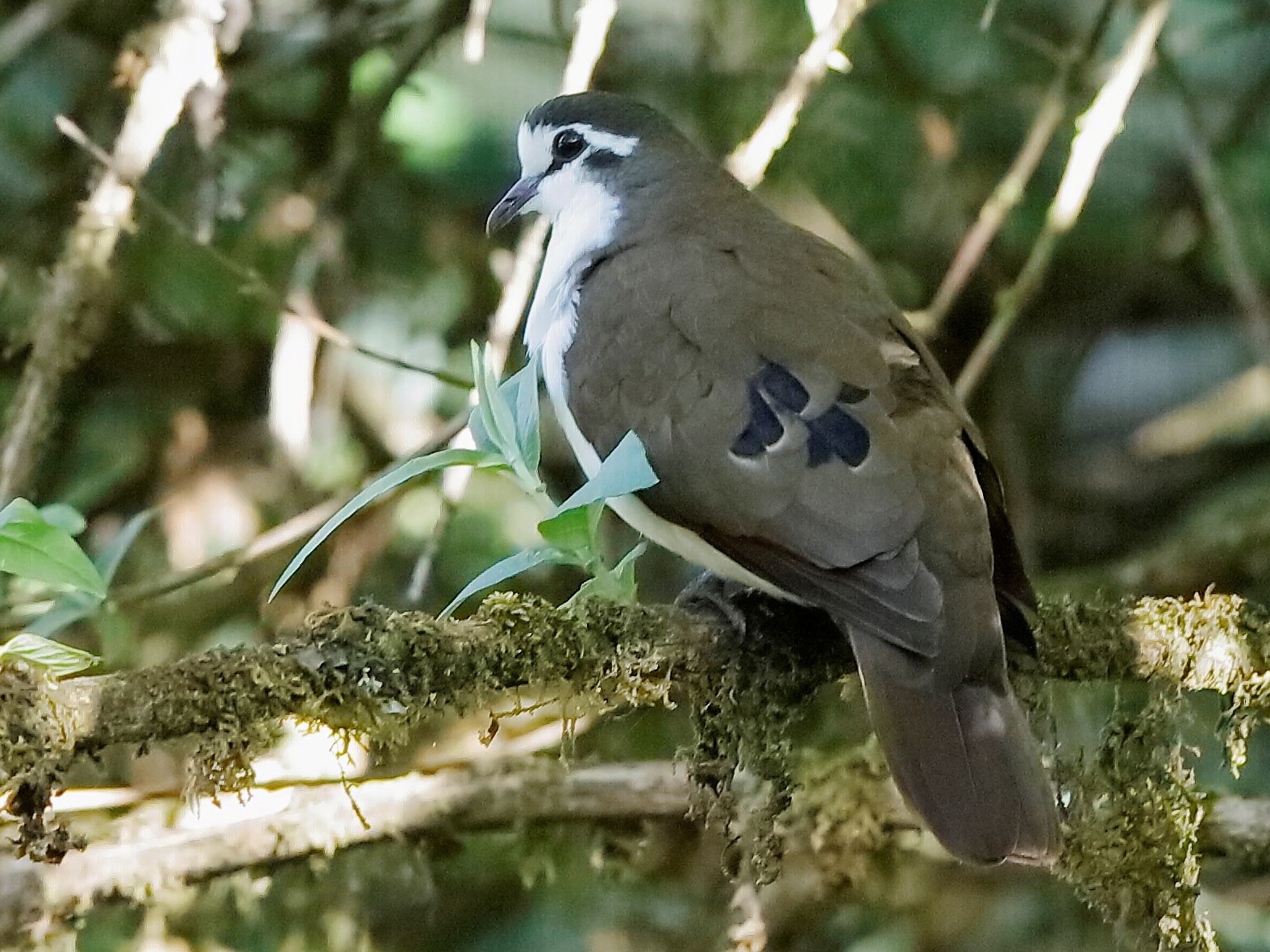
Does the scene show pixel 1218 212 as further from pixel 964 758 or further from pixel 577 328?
pixel 964 758

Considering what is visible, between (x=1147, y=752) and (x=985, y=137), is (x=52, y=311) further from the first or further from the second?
(x=985, y=137)

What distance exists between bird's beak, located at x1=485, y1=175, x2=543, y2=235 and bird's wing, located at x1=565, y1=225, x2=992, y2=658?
2.03ft

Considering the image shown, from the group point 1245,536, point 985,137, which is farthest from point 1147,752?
point 985,137

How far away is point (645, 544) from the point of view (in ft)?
7.41

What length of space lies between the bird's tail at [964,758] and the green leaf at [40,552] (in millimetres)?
1065

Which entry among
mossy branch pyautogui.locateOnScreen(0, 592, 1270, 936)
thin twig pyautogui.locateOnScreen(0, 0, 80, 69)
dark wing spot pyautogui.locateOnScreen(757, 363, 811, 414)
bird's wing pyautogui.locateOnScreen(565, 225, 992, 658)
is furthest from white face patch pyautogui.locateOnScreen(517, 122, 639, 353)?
thin twig pyautogui.locateOnScreen(0, 0, 80, 69)

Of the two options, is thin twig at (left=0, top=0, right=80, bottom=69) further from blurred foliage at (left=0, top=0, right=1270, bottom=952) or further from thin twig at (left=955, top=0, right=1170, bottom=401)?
thin twig at (left=955, top=0, right=1170, bottom=401)

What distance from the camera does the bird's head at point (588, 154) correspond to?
10.5ft

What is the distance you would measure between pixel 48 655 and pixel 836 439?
118 cm

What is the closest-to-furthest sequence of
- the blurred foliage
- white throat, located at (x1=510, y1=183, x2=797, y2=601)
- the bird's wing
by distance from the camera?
the bird's wing, white throat, located at (x1=510, y1=183, x2=797, y2=601), the blurred foliage

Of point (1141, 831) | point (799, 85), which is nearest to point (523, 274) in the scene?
point (799, 85)

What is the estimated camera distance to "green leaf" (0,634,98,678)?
1.63 metres

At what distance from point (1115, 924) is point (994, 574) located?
0.61 meters

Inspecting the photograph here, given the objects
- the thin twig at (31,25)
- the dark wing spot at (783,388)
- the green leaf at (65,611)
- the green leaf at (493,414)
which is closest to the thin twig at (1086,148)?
the dark wing spot at (783,388)
